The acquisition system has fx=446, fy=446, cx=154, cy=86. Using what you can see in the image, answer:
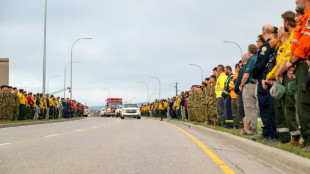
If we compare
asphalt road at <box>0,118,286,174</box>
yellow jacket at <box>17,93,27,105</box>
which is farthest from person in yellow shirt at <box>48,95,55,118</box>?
asphalt road at <box>0,118,286,174</box>

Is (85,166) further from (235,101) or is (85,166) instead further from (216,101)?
(216,101)

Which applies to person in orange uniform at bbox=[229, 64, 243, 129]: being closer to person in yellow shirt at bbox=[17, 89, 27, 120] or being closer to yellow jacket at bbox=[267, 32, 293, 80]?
yellow jacket at bbox=[267, 32, 293, 80]

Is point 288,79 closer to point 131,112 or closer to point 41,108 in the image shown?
point 41,108

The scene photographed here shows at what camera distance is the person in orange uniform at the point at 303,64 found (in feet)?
21.5

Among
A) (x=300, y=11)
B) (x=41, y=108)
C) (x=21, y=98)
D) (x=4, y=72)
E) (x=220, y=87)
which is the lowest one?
(x=41, y=108)

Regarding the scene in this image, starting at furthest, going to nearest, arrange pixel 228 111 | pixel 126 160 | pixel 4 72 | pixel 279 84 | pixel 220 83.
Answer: pixel 4 72 → pixel 220 83 → pixel 228 111 → pixel 279 84 → pixel 126 160

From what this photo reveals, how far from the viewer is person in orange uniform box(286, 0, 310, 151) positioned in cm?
656

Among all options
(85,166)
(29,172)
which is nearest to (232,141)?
(85,166)

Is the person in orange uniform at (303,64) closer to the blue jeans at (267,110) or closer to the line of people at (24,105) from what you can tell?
the blue jeans at (267,110)

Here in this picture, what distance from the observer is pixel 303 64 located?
23.0ft

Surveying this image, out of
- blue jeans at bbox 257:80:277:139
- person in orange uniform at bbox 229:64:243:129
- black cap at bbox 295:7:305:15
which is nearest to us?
black cap at bbox 295:7:305:15

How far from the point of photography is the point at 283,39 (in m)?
8.37

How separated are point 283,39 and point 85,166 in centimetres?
433

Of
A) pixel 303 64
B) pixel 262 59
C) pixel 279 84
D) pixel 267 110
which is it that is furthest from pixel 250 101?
pixel 303 64
